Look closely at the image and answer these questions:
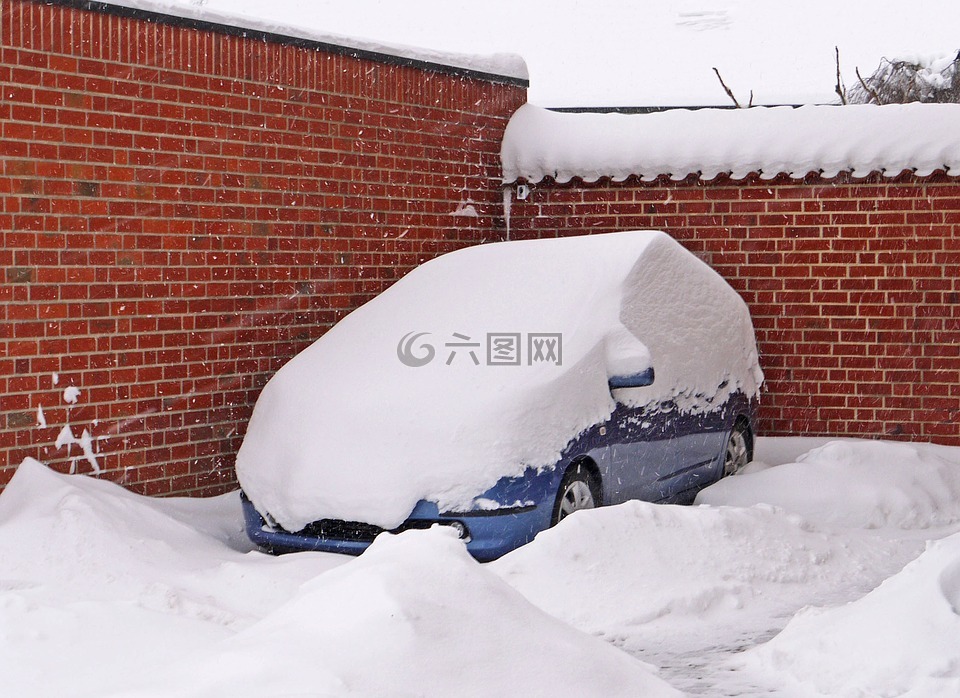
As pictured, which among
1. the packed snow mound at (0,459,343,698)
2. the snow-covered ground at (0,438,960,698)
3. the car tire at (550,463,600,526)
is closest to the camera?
the snow-covered ground at (0,438,960,698)

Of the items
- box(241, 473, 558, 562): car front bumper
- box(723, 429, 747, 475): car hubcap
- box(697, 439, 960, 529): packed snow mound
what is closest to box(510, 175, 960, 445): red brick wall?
box(697, 439, 960, 529): packed snow mound

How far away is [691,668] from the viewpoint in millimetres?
4953

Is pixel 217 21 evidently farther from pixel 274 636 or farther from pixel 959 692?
pixel 959 692

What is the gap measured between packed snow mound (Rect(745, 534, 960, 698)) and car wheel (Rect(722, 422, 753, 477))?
326cm

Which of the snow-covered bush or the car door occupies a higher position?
the snow-covered bush

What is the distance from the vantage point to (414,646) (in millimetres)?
3797

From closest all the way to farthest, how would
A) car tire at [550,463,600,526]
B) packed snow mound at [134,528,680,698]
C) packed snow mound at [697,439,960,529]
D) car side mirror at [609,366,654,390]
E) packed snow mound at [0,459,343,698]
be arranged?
packed snow mound at [134,528,680,698], packed snow mound at [0,459,343,698], car tire at [550,463,600,526], car side mirror at [609,366,654,390], packed snow mound at [697,439,960,529]

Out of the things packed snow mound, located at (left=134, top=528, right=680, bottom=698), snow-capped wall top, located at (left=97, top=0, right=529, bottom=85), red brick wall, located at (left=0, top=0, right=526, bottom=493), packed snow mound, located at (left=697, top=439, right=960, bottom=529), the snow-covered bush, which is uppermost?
the snow-covered bush

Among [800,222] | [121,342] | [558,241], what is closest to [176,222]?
[121,342]

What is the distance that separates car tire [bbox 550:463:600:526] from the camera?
6.21 meters

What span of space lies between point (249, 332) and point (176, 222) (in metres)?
0.94

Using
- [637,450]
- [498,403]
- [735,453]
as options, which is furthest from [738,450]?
[498,403]

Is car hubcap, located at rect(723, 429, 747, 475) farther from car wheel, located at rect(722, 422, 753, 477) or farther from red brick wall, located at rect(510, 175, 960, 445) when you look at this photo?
red brick wall, located at rect(510, 175, 960, 445)

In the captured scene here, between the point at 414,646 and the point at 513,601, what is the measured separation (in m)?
0.58
